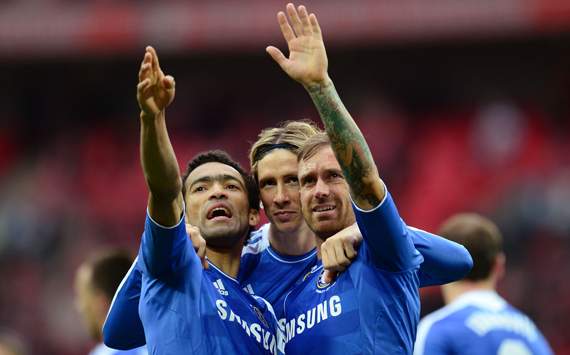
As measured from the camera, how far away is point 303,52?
13.0 ft

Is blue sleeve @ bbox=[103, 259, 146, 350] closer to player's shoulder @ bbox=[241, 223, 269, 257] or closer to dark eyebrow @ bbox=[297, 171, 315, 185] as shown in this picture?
player's shoulder @ bbox=[241, 223, 269, 257]

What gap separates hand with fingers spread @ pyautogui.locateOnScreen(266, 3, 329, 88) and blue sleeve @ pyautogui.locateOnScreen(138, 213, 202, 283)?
26.8 inches

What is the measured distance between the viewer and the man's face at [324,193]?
414 centimetres

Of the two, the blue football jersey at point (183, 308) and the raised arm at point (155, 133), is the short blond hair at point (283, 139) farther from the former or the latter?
the raised arm at point (155, 133)

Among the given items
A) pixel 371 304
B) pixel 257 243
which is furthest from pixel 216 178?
pixel 371 304

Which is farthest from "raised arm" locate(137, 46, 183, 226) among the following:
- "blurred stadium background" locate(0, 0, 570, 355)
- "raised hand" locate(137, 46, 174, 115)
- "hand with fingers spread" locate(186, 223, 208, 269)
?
"blurred stadium background" locate(0, 0, 570, 355)

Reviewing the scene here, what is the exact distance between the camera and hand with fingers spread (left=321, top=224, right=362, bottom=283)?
13.3 ft

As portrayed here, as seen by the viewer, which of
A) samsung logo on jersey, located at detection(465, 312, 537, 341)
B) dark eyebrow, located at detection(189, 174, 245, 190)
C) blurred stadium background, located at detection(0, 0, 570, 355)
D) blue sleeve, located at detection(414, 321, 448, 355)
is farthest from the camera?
blurred stadium background, located at detection(0, 0, 570, 355)

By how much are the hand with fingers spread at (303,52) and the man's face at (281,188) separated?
699mm

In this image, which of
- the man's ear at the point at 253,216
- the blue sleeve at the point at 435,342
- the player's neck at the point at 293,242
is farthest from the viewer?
the blue sleeve at the point at 435,342

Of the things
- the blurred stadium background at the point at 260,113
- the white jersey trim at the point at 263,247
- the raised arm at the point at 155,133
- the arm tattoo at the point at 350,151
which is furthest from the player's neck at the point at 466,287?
the blurred stadium background at the point at 260,113

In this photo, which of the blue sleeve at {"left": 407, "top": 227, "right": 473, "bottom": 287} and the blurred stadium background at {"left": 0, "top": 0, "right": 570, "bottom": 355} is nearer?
the blue sleeve at {"left": 407, "top": 227, "right": 473, "bottom": 287}

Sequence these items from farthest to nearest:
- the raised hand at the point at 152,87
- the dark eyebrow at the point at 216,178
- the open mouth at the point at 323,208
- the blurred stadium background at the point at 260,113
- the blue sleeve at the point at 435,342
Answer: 1. the blurred stadium background at the point at 260,113
2. the blue sleeve at the point at 435,342
3. the dark eyebrow at the point at 216,178
4. the open mouth at the point at 323,208
5. the raised hand at the point at 152,87

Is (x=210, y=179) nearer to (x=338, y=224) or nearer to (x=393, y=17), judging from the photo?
(x=338, y=224)
